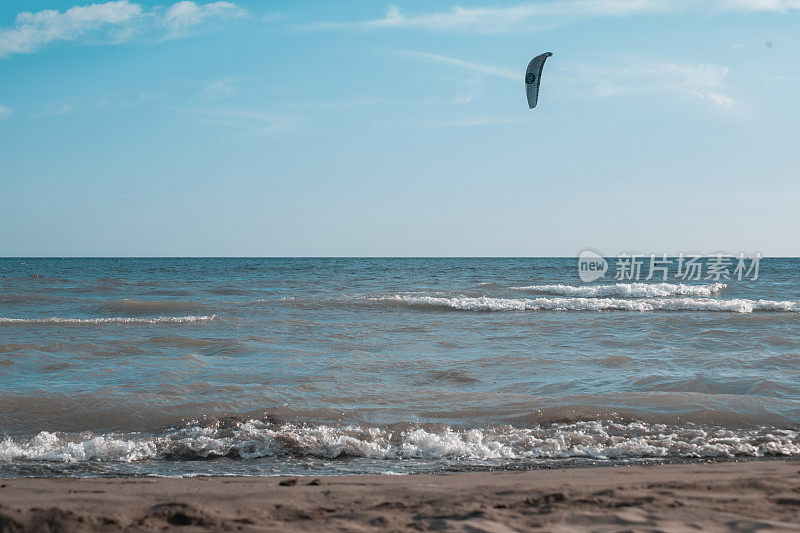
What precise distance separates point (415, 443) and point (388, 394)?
5.20 feet

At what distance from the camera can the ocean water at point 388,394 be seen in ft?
15.4

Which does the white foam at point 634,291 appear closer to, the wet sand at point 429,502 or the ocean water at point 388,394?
the ocean water at point 388,394

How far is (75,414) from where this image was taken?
18.8ft

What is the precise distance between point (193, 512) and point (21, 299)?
739 inches

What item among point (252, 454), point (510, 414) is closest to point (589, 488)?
point (510, 414)

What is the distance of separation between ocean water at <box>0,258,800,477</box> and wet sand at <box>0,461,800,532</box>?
0.64m

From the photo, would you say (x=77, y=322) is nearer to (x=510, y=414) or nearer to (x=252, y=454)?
(x=252, y=454)

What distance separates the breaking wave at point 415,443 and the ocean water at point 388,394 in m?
0.02

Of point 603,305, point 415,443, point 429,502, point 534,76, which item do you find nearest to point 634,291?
point 603,305

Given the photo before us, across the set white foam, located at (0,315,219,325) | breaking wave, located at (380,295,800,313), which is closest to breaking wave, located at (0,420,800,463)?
white foam, located at (0,315,219,325)

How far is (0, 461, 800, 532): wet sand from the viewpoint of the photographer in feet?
9.22

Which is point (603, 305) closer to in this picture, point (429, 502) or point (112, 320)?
point (112, 320)

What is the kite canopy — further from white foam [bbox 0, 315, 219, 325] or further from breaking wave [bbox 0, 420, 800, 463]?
breaking wave [bbox 0, 420, 800, 463]

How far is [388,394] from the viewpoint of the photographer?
6.47 metres
